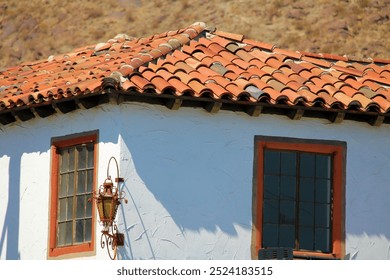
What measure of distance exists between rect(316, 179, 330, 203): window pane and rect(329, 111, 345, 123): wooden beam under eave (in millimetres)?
846

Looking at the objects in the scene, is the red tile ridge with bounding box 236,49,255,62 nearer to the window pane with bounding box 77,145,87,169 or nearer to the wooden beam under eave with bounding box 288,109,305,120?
the wooden beam under eave with bounding box 288,109,305,120

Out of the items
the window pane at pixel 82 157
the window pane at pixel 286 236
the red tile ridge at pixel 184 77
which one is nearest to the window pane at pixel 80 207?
the window pane at pixel 82 157

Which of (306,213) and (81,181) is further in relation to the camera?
(306,213)

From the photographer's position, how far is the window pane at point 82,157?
16484 mm

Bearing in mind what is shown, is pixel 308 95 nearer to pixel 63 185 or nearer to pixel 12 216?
pixel 63 185

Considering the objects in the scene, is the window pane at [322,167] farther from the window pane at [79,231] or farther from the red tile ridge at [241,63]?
the window pane at [79,231]

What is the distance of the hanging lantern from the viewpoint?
15391 millimetres

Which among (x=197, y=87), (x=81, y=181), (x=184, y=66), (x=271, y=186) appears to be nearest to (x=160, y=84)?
(x=197, y=87)

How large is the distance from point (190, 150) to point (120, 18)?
117ft

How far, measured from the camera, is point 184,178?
16141 mm

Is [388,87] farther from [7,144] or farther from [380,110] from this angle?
[7,144]

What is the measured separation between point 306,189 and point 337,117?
1.09m

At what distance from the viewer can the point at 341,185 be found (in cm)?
1686

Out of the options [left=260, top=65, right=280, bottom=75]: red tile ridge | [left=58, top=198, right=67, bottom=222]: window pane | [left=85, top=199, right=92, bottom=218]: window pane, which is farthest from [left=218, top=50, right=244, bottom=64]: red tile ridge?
[left=58, top=198, right=67, bottom=222]: window pane
